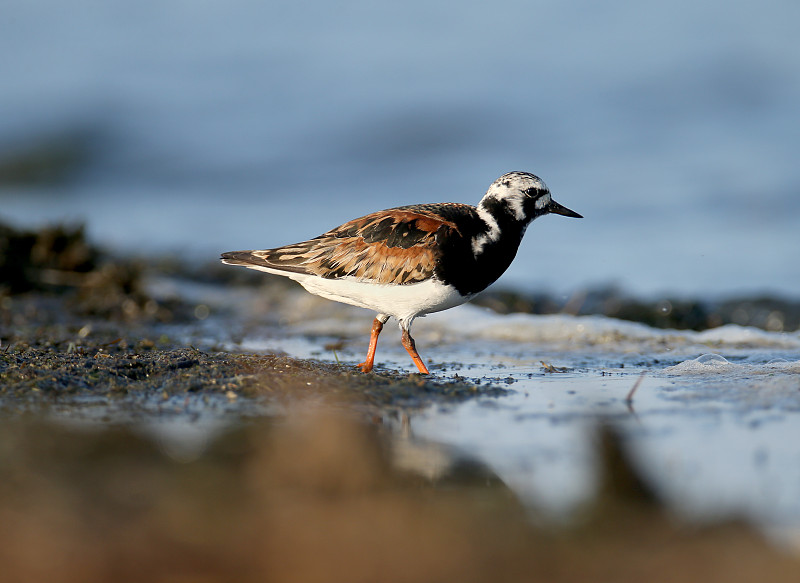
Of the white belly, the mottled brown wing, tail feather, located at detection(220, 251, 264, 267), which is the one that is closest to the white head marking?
the mottled brown wing

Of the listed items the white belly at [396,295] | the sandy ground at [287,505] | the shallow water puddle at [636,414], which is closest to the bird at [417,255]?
the white belly at [396,295]

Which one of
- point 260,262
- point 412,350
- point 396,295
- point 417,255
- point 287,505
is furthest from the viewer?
point 260,262

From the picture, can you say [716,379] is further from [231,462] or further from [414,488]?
[231,462]

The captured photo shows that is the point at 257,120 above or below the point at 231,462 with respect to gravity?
above

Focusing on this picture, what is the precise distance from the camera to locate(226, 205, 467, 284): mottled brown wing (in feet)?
15.1

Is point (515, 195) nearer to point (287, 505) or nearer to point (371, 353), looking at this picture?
point (371, 353)

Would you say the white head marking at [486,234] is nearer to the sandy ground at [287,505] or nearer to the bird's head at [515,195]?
the bird's head at [515,195]

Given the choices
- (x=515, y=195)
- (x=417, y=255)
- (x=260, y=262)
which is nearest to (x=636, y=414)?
(x=417, y=255)

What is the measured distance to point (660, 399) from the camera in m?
3.82

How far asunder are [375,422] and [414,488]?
0.81 m

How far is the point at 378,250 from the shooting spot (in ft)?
15.6

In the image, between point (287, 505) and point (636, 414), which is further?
point (636, 414)

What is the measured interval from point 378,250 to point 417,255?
0.28 m

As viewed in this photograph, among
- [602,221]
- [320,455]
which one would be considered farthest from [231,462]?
[602,221]
